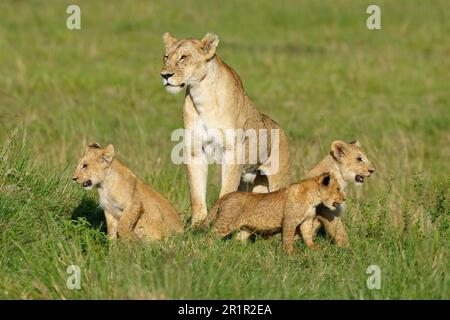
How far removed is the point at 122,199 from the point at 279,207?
51.5 inches

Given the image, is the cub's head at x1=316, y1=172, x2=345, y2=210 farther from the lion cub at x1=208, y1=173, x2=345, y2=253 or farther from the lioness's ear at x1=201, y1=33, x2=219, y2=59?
the lioness's ear at x1=201, y1=33, x2=219, y2=59

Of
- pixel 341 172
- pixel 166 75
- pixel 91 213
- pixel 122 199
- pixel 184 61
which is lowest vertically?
pixel 91 213

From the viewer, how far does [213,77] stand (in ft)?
29.9

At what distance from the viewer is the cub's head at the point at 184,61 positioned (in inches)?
343

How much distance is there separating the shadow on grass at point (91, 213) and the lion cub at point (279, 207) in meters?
1.02

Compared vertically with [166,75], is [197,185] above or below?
below

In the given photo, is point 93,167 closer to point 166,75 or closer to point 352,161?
point 166,75

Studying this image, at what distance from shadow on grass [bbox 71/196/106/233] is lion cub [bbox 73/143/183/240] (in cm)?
64

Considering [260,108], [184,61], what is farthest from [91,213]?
[260,108]

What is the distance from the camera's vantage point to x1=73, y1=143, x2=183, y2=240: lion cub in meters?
7.93

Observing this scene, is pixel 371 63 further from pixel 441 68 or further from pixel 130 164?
pixel 130 164

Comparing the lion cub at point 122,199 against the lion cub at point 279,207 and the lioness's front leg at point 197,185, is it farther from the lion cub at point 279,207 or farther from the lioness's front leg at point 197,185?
the lioness's front leg at point 197,185

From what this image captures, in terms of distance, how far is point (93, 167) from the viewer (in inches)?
312

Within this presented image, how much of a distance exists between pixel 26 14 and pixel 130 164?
493 inches
